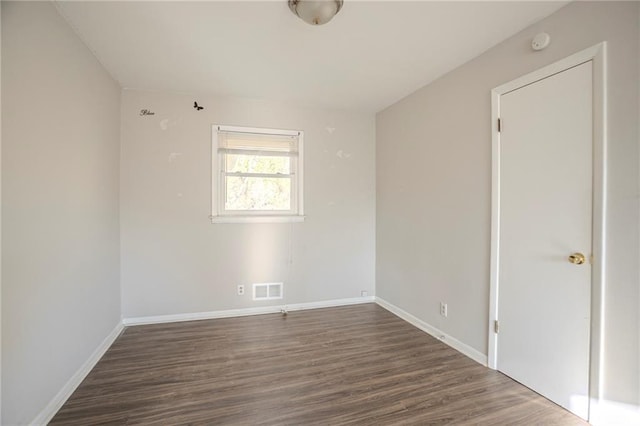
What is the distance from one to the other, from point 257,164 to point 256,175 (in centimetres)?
14

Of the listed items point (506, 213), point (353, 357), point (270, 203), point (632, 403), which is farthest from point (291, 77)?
point (632, 403)

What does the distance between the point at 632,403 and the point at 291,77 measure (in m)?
3.28

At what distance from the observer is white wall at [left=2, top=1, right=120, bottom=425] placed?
137 cm

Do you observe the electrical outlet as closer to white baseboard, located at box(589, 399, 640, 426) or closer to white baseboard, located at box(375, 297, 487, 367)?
white baseboard, located at box(375, 297, 487, 367)

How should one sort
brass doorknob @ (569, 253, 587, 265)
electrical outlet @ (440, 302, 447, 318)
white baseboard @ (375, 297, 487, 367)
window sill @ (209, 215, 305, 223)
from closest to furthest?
brass doorknob @ (569, 253, 587, 265) < white baseboard @ (375, 297, 487, 367) < electrical outlet @ (440, 302, 447, 318) < window sill @ (209, 215, 305, 223)

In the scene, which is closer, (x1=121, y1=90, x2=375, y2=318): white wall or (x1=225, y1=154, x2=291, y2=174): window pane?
(x1=121, y1=90, x2=375, y2=318): white wall

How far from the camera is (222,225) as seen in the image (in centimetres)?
322

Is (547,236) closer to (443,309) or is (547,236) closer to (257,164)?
(443,309)

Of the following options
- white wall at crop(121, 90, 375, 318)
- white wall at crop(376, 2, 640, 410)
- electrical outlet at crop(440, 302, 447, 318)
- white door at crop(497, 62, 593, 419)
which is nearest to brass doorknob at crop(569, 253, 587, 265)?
white door at crop(497, 62, 593, 419)

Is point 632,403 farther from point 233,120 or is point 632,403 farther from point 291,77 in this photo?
point 233,120

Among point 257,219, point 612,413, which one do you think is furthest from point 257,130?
point 612,413

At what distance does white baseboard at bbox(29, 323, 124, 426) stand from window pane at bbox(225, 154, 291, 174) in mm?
2053

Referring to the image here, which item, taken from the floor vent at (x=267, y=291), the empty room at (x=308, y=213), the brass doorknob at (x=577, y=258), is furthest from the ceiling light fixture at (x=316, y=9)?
the floor vent at (x=267, y=291)

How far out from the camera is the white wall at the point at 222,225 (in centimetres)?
297
